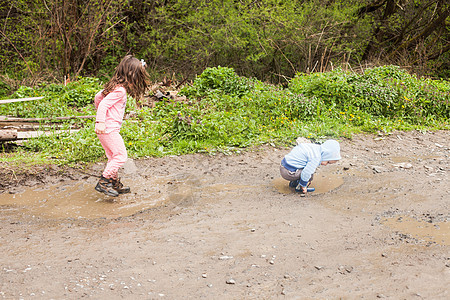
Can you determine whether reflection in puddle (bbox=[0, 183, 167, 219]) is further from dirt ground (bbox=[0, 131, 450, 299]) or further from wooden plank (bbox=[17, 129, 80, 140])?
wooden plank (bbox=[17, 129, 80, 140])

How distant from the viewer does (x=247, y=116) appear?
902 cm

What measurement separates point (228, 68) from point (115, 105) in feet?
22.6

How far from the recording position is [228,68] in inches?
466

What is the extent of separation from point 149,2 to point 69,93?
668 centimetres

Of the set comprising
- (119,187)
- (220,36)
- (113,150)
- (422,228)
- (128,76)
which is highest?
(128,76)

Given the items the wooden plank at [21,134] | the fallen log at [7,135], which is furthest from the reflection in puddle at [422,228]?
the fallen log at [7,135]

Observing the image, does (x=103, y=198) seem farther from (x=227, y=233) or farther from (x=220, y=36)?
(x=220, y=36)

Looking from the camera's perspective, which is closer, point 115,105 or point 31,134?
point 115,105

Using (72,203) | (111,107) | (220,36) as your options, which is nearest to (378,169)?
(111,107)

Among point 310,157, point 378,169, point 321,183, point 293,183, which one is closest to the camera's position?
point 310,157

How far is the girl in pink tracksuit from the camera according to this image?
17.3 feet

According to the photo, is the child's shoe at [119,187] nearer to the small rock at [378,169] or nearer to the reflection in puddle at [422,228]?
the reflection in puddle at [422,228]

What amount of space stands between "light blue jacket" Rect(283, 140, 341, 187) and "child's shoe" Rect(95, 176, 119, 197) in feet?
7.73

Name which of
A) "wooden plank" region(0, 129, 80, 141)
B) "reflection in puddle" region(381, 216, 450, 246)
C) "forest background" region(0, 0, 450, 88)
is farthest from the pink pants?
"forest background" region(0, 0, 450, 88)
